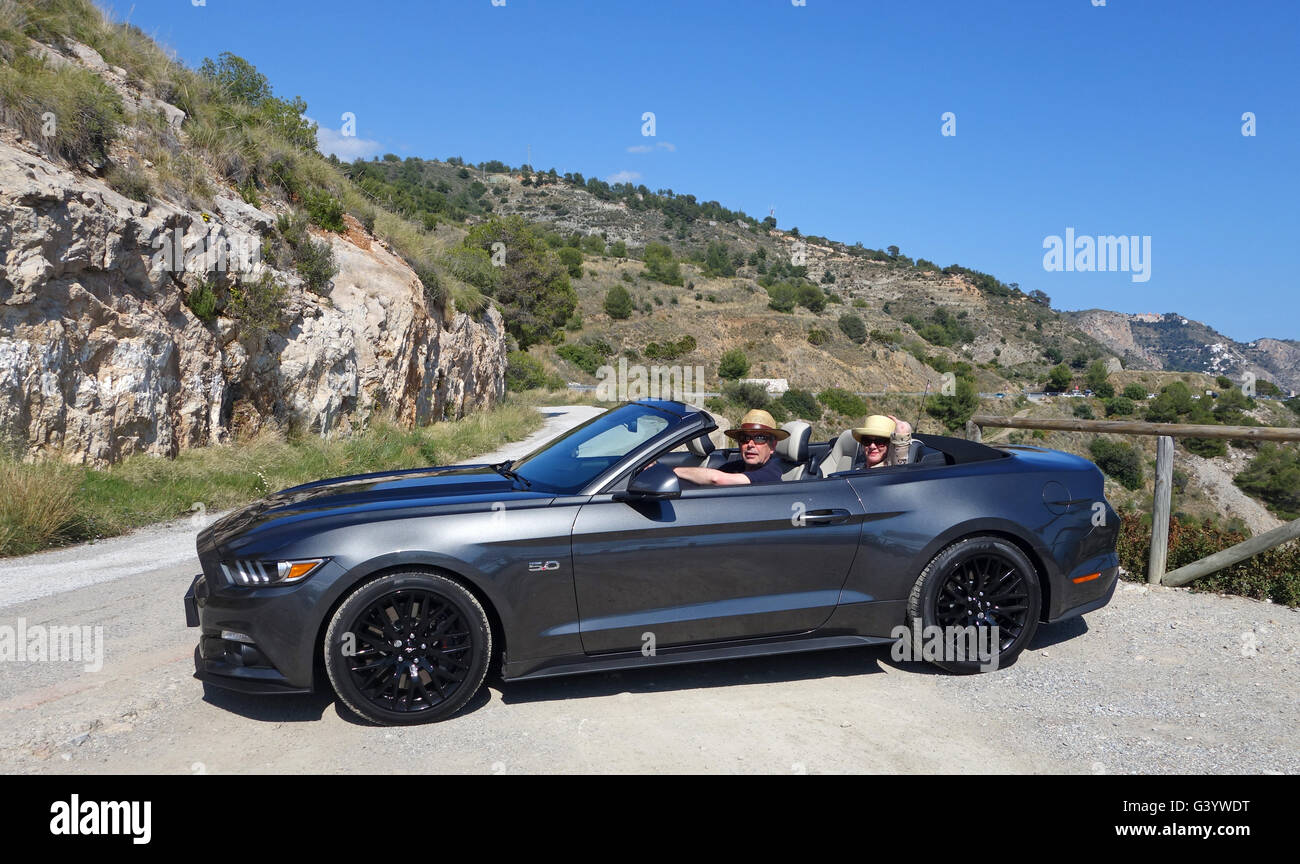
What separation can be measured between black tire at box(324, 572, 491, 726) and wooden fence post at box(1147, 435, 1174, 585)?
5407 mm

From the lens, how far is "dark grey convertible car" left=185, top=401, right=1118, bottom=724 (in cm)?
385

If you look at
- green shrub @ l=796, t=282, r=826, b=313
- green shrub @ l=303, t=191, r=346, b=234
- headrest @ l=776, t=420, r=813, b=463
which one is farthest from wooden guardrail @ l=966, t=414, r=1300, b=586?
green shrub @ l=796, t=282, r=826, b=313

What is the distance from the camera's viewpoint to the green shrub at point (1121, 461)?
53.5 feet

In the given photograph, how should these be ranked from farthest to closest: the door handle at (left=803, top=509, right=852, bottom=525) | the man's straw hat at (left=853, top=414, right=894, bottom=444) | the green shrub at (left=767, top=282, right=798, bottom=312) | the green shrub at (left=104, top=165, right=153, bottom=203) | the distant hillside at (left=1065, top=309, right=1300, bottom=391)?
the distant hillside at (left=1065, top=309, right=1300, bottom=391) < the green shrub at (left=767, top=282, right=798, bottom=312) < the green shrub at (left=104, top=165, right=153, bottom=203) < the man's straw hat at (left=853, top=414, right=894, bottom=444) < the door handle at (left=803, top=509, right=852, bottom=525)

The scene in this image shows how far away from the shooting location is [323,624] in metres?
3.85

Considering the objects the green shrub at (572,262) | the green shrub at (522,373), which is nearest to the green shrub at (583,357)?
the green shrub at (522,373)

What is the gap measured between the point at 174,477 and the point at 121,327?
2.19 metres

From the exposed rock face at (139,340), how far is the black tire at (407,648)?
7460mm

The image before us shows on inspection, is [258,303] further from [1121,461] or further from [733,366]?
[733,366]

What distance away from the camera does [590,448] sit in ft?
15.7

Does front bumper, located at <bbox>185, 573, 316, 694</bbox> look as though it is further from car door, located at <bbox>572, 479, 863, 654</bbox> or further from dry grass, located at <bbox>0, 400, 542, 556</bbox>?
dry grass, located at <bbox>0, 400, 542, 556</bbox>

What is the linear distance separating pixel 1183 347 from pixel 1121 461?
118 metres

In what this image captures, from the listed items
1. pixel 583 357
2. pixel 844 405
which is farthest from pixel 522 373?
pixel 583 357
